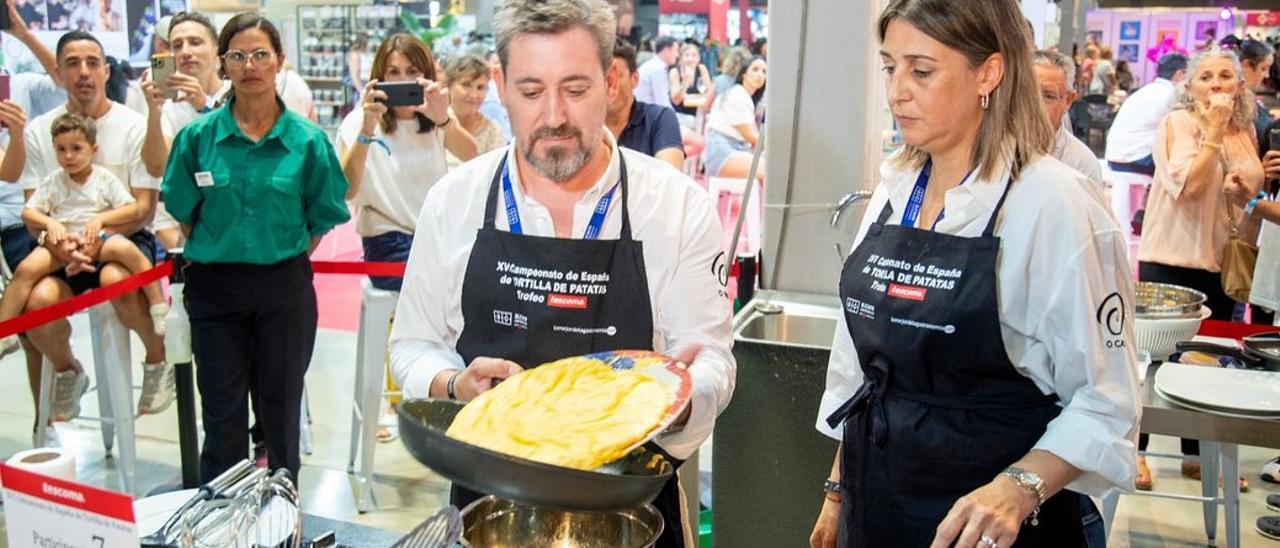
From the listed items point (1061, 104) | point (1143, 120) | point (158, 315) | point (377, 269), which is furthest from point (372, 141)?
point (1143, 120)

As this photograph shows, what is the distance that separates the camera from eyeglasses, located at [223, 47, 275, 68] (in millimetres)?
3475

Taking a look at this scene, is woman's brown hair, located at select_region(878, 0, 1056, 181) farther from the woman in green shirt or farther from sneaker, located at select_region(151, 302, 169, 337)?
sneaker, located at select_region(151, 302, 169, 337)

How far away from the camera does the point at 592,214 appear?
1.89 metres

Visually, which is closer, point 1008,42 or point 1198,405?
point 1008,42

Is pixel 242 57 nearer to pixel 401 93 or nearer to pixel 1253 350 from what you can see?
pixel 401 93

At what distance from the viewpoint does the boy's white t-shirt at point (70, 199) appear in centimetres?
435

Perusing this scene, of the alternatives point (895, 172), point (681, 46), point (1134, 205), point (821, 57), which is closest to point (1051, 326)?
point (895, 172)

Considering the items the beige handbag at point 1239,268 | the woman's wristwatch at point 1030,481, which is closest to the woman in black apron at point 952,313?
the woman's wristwatch at point 1030,481

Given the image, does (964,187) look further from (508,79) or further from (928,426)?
(508,79)

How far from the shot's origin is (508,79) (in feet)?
5.96

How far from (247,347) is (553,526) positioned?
243cm

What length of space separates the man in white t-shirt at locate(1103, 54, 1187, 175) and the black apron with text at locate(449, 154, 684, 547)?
17.3 ft

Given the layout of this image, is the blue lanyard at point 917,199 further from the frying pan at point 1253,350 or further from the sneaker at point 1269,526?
the sneaker at point 1269,526

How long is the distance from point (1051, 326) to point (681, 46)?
9.64m
